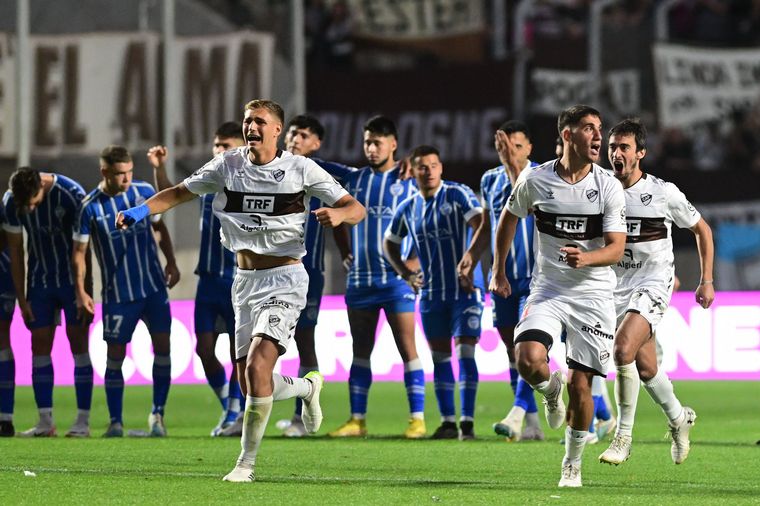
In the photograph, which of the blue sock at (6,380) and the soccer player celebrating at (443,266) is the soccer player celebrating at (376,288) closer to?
the soccer player celebrating at (443,266)

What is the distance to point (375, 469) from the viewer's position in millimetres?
8297

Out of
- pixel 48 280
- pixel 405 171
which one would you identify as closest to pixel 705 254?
pixel 405 171

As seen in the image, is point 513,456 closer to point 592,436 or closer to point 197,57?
point 592,436

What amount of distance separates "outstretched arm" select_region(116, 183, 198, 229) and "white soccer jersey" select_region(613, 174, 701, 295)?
2.58 m

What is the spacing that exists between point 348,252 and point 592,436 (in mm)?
2089

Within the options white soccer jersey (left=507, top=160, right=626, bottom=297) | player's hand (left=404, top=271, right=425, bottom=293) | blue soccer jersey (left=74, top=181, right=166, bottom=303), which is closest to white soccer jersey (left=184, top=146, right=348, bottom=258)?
white soccer jersey (left=507, top=160, right=626, bottom=297)

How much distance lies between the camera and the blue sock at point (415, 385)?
10.6 metres

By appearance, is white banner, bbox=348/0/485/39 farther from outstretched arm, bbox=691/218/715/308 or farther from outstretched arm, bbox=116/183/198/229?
outstretched arm, bbox=116/183/198/229

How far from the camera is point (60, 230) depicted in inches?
420

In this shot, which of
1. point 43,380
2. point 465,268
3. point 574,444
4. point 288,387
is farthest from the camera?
point 43,380

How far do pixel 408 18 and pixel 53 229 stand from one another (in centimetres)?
1326

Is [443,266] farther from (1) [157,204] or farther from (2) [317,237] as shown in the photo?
(1) [157,204]

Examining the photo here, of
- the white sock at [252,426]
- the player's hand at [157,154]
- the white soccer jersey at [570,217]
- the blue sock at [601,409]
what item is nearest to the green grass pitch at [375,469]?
the white sock at [252,426]

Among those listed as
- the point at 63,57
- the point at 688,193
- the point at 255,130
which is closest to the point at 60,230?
the point at 255,130
